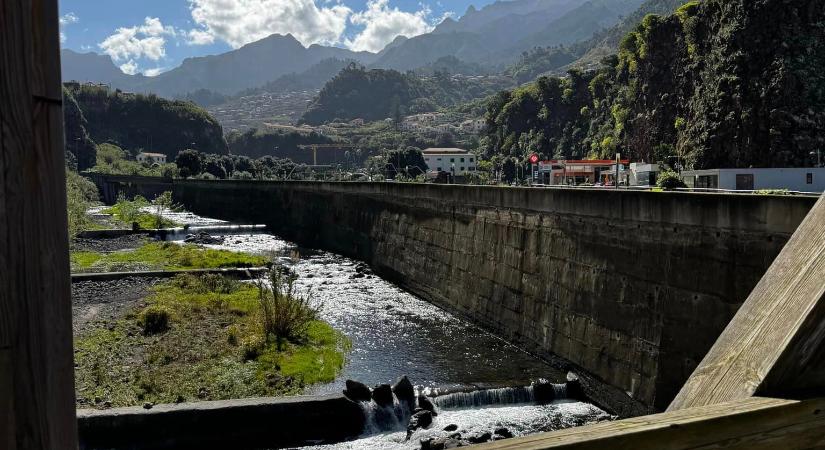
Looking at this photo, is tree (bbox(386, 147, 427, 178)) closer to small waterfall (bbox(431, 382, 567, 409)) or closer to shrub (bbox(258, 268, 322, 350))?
shrub (bbox(258, 268, 322, 350))

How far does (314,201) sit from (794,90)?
173 ft

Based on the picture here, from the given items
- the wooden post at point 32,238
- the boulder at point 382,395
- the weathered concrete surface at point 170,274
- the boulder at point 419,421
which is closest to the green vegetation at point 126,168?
the weathered concrete surface at point 170,274

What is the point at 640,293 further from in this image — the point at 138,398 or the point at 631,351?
the point at 138,398

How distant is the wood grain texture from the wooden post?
8.00 ft

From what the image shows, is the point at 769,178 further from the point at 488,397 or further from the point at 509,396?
the point at 488,397

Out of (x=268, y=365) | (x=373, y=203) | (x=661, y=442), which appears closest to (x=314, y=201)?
(x=373, y=203)

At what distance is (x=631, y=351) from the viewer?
17641mm

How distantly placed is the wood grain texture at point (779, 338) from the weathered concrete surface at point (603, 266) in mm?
11496

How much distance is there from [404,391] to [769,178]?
31.5m

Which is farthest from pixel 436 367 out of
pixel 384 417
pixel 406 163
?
pixel 406 163

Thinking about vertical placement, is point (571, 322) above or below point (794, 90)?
below

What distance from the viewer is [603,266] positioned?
19.8 meters

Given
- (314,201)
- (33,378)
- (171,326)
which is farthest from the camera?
(314,201)

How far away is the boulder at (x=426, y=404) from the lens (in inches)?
722
